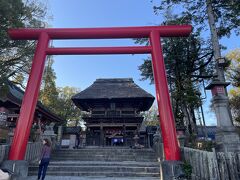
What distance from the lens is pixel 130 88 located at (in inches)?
824

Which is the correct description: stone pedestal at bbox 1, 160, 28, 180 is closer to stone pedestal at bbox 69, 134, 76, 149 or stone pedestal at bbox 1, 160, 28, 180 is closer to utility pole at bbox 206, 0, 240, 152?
utility pole at bbox 206, 0, 240, 152

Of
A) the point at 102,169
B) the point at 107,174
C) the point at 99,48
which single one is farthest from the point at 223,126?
the point at 99,48

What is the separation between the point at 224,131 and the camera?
22.9 feet

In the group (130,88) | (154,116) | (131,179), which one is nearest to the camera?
(131,179)

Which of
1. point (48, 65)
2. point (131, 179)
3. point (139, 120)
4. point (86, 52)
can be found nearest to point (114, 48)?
point (86, 52)

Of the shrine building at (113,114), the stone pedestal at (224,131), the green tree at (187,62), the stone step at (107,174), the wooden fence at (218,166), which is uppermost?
the green tree at (187,62)

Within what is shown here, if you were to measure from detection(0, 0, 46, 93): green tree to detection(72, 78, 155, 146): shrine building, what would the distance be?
7.10m

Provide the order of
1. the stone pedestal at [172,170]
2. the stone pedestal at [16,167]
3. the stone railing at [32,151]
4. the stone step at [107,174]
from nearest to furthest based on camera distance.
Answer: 1. the stone pedestal at [172,170]
2. the stone pedestal at [16,167]
3. the stone step at [107,174]
4. the stone railing at [32,151]

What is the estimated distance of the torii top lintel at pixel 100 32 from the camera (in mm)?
7770

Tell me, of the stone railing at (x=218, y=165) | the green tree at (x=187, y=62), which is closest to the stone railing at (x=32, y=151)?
the stone railing at (x=218, y=165)

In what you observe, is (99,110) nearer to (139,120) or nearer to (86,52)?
(139,120)

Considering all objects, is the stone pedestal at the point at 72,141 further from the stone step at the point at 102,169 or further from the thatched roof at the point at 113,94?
the stone step at the point at 102,169

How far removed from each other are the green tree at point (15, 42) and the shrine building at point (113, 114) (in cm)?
710

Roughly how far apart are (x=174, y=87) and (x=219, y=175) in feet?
48.6
